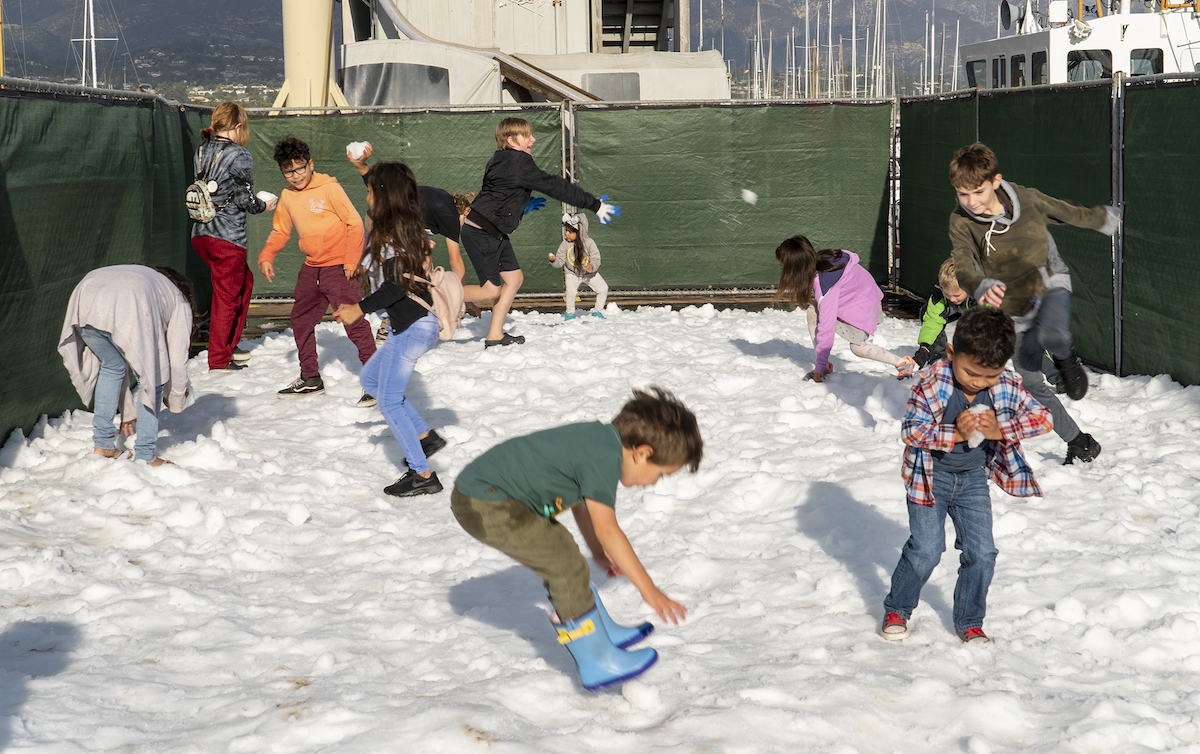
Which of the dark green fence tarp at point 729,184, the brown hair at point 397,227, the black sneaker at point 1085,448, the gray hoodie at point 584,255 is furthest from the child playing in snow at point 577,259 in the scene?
the black sneaker at point 1085,448

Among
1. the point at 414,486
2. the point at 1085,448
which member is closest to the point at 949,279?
the point at 1085,448

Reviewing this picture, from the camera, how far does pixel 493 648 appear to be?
4469 mm

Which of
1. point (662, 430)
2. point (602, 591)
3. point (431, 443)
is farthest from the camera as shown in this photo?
point (431, 443)

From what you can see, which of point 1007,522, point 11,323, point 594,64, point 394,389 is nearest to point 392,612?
point 394,389

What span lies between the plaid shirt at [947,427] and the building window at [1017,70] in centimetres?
1265

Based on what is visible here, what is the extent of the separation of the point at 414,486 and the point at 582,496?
10.3ft

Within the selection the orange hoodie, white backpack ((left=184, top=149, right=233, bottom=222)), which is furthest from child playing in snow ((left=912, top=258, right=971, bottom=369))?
white backpack ((left=184, top=149, right=233, bottom=222))

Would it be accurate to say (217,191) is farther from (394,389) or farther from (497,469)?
(497,469)

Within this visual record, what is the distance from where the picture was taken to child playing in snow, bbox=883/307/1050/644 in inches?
156

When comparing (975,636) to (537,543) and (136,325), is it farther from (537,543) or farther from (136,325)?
(136,325)

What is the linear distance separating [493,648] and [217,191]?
6210 millimetres

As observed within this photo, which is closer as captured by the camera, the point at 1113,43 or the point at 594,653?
the point at 594,653

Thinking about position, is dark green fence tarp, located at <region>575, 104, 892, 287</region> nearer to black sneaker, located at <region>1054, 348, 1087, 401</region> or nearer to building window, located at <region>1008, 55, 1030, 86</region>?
building window, located at <region>1008, 55, 1030, 86</region>

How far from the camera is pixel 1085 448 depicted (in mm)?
6336
